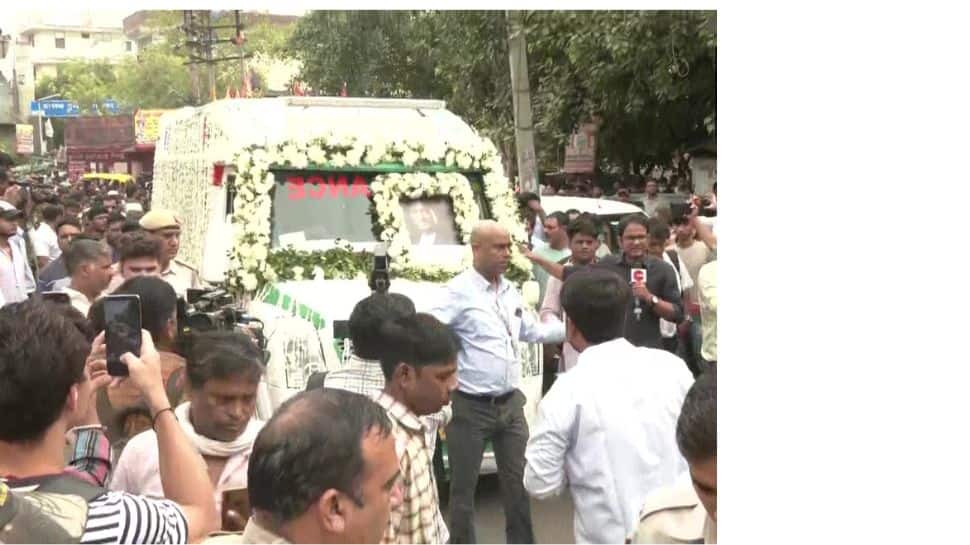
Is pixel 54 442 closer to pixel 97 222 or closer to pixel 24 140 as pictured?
pixel 97 222

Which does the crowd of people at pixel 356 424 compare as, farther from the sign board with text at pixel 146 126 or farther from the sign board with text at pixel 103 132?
the sign board with text at pixel 103 132

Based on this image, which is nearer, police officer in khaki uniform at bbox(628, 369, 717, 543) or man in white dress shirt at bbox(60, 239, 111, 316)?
police officer in khaki uniform at bbox(628, 369, 717, 543)

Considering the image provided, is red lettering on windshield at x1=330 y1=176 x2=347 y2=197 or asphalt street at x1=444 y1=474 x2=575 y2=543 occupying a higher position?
red lettering on windshield at x1=330 y1=176 x2=347 y2=197

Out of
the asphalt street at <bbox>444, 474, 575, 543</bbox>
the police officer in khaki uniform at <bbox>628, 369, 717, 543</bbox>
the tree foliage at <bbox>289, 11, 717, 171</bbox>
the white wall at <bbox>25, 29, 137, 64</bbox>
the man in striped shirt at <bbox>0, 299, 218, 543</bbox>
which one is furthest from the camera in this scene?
the white wall at <bbox>25, 29, 137, 64</bbox>

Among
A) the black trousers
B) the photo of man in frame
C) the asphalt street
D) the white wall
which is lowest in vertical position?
the asphalt street

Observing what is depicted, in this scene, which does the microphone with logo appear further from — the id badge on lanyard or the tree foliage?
the tree foliage

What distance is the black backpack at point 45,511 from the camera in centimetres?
227

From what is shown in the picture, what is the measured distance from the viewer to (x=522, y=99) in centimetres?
1582

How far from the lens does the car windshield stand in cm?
803

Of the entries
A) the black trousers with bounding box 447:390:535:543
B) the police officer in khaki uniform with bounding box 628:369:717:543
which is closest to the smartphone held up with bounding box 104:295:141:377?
the police officer in khaki uniform with bounding box 628:369:717:543

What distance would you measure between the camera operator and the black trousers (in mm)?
1682

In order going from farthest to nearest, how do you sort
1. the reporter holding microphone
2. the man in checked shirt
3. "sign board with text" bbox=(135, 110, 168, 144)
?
"sign board with text" bbox=(135, 110, 168, 144)
the reporter holding microphone
the man in checked shirt

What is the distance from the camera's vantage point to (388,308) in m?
4.16
